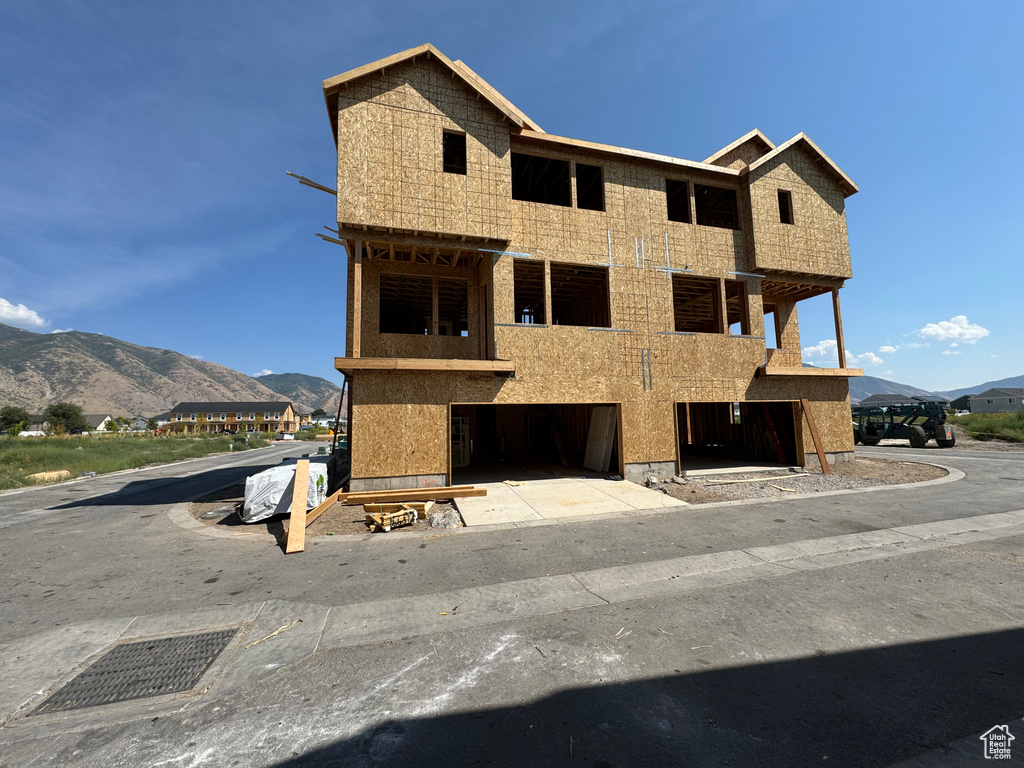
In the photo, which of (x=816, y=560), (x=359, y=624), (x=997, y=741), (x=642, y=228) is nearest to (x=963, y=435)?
(x=642, y=228)

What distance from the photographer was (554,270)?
1500cm

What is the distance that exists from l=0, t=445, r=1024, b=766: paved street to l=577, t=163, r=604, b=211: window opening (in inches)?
520

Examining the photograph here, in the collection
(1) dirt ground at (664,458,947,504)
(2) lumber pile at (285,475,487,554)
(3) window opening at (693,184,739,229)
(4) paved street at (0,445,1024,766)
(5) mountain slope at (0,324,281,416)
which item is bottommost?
(4) paved street at (0,445,1024,766)

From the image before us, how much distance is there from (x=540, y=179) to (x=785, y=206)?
10641 mm

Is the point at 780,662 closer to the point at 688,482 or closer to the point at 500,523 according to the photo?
the point at 500,523


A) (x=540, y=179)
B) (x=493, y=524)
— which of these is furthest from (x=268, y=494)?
(x=540, y=179)

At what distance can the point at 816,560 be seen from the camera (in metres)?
6.30

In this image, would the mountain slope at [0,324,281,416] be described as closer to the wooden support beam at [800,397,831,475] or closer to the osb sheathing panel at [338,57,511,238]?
the osb sheathing panel at [338,57,511,238]

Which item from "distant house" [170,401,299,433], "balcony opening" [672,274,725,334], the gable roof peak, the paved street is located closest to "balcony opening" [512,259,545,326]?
the gable roof peak

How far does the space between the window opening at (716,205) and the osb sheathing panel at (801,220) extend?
1173 mm

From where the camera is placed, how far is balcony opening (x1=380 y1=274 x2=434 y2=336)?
15348mm

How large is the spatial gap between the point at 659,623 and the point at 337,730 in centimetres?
337

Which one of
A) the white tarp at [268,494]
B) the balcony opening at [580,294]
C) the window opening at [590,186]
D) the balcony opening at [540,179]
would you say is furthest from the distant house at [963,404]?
the white tarp at [268,494]

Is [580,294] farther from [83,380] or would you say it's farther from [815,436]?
[83,380]
